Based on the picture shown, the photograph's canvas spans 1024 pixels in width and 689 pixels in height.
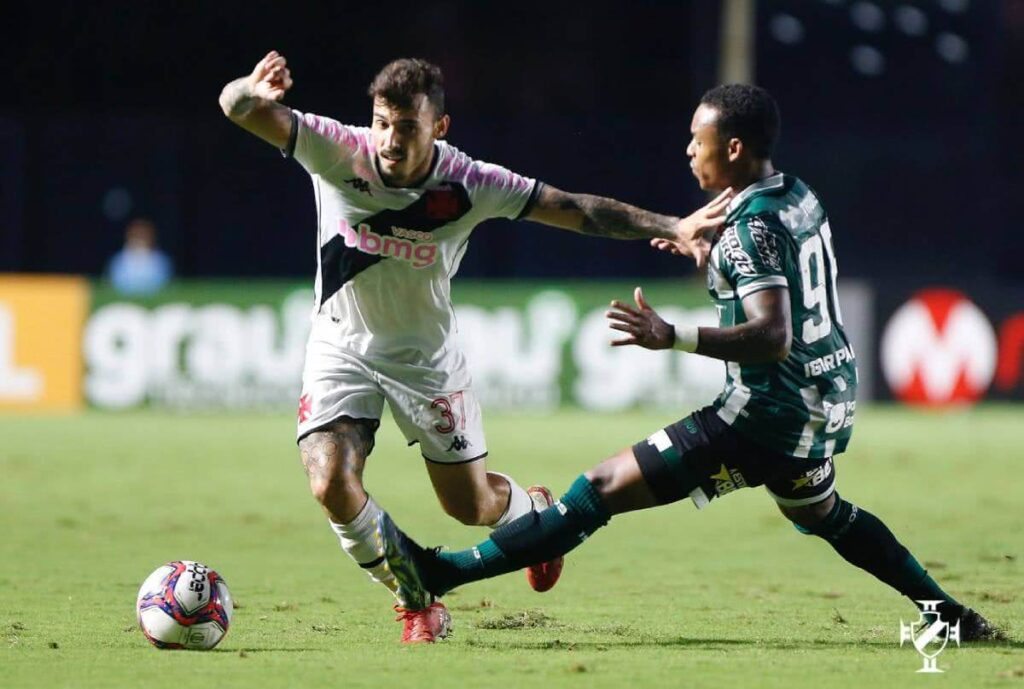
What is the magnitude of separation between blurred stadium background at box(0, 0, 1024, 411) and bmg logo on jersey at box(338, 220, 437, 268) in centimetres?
1510

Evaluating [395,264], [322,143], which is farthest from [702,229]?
[322,143]

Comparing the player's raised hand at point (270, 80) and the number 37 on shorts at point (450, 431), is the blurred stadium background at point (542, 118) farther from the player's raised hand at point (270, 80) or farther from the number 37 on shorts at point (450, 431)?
the player's raised hand at point (270, 80)

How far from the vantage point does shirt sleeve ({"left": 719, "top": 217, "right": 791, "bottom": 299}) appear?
660cm

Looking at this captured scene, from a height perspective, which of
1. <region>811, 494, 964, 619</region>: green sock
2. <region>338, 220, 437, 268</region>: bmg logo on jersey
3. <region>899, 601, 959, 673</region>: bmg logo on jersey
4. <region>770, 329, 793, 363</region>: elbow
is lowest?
<region>899, 601, 959, 673</region>: bmg logo on jersey

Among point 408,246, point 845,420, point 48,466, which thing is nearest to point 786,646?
point 845,420

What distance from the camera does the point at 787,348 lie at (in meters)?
6.55

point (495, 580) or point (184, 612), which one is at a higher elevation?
point (495, 580)

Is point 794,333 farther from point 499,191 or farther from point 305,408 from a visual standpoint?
point 305,408

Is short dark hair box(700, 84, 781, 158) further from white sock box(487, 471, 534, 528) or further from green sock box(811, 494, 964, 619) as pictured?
white sock box(487, 471, 534, 528)

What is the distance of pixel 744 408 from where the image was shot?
6855 millimetres

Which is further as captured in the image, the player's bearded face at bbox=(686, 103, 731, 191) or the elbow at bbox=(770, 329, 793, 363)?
the player's bearded face at bbox=(686, 103, 731, 191)

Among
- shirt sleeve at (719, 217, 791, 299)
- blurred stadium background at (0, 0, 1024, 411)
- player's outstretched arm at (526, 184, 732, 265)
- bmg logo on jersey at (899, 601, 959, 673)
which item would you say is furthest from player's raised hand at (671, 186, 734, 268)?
blurred stadium background at (0, 0, 1024, 411)

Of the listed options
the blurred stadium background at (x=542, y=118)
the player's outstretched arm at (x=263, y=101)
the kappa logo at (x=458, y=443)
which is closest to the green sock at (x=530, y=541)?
the kappa logo at (x=458, y=443)

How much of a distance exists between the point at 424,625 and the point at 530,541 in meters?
0.54
